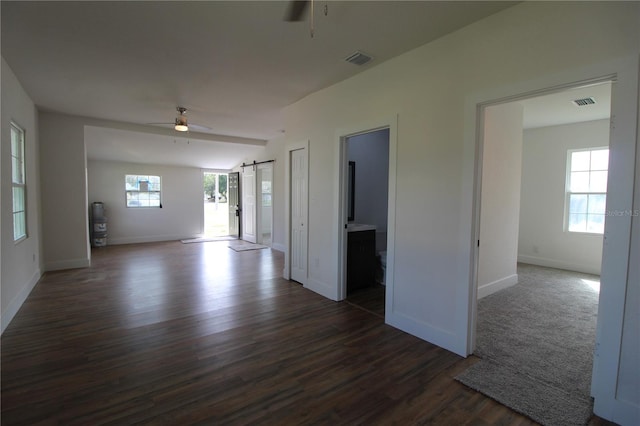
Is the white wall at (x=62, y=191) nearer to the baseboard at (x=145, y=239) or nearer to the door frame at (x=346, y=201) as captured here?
the baseboard at (x=145, y=239)

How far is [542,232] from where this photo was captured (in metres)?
5.81

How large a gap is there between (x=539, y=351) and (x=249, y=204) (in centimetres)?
741

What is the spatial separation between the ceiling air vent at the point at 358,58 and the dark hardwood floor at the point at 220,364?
2.79 m

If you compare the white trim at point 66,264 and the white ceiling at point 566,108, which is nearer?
the white ceiling at point 566,108

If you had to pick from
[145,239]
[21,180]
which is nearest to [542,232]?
[21,180]

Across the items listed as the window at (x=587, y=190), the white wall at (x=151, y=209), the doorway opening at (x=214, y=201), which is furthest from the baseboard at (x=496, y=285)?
the doorway opening at (x=214, y=201)

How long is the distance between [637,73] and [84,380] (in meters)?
4.15

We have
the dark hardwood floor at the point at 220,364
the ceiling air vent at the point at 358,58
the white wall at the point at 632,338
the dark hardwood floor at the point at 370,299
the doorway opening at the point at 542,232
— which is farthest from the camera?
the dark hardwood floor at the point at 370,299

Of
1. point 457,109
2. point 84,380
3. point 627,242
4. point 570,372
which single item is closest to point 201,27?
point 457,109

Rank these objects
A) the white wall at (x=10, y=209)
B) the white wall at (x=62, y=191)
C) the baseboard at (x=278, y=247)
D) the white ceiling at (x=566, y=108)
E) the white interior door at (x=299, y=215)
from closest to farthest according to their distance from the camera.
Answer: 1. the white wall at (x=10, y=209)
2. the white ceiling at (x=566, y=108)
3. the white interior door at (x=299, y=215)
4. the white wall at (x=62, y=191)
5. the baseboard at (x=278, y=247)

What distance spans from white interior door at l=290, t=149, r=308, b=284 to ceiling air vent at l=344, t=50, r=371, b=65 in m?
1.53

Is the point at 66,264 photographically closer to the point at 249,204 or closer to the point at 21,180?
the point at 21,180

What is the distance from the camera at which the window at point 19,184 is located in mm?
3699

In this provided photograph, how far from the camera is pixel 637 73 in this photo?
1.68 m
